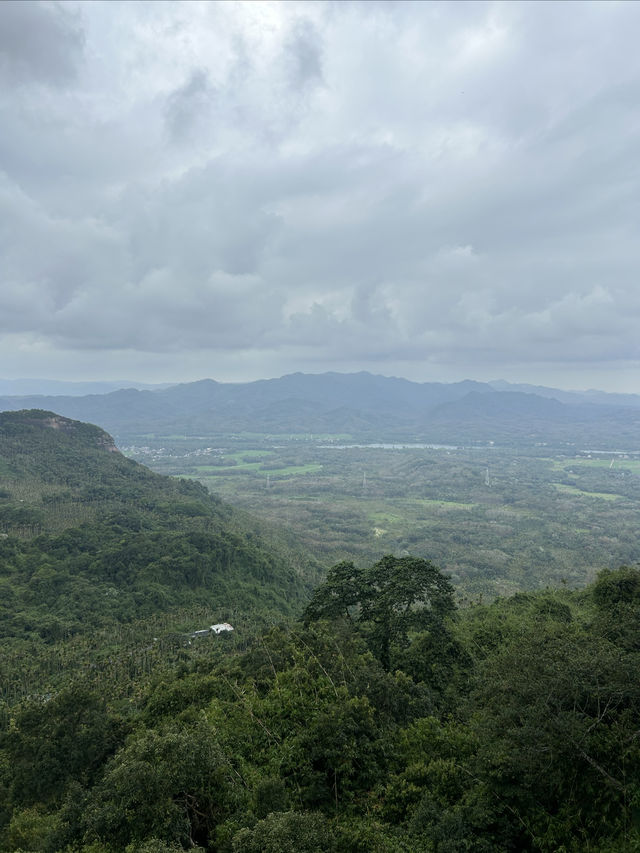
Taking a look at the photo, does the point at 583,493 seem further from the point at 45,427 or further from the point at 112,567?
the point at 45,427

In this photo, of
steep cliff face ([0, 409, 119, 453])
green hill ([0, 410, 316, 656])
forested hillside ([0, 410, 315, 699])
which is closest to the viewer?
forested hillside ([0, 410, 315, 699])

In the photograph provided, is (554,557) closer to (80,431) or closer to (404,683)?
(404,683)

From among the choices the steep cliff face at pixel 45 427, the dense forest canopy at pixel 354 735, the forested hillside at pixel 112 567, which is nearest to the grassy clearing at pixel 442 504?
the forested hillside at pixel 112 567

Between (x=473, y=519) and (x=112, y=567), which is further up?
(x=112, y=567)

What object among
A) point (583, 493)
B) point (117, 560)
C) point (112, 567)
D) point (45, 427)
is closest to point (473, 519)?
point (583, 493)

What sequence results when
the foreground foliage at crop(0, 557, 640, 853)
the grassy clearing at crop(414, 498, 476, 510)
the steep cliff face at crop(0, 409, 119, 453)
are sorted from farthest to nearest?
the grassy clearing at crop(414, 498, 476, 510), the steep cliff face at crop(0, 409, 119, 453), the foreground foliage at crop(0, 557, 640, 853)

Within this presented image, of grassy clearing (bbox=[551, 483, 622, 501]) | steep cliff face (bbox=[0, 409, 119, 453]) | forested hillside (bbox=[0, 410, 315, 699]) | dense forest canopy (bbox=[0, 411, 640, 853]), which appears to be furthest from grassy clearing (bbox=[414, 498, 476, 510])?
dense forest canopy (bbox=[0, 411, 640, 853])

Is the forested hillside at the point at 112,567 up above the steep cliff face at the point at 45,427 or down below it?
below

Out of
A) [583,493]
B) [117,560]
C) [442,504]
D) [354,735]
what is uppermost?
A: [354,735]

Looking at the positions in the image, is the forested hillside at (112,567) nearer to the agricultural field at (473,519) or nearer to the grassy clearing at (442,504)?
the agricultural field at (473,519)

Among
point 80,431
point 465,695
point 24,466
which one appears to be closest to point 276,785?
point 465,695

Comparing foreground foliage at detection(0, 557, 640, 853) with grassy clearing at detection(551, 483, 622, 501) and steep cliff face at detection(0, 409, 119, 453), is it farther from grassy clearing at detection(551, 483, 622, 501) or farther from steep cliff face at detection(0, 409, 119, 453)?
grassy clearing at detection(551, 483, 622, 501)
